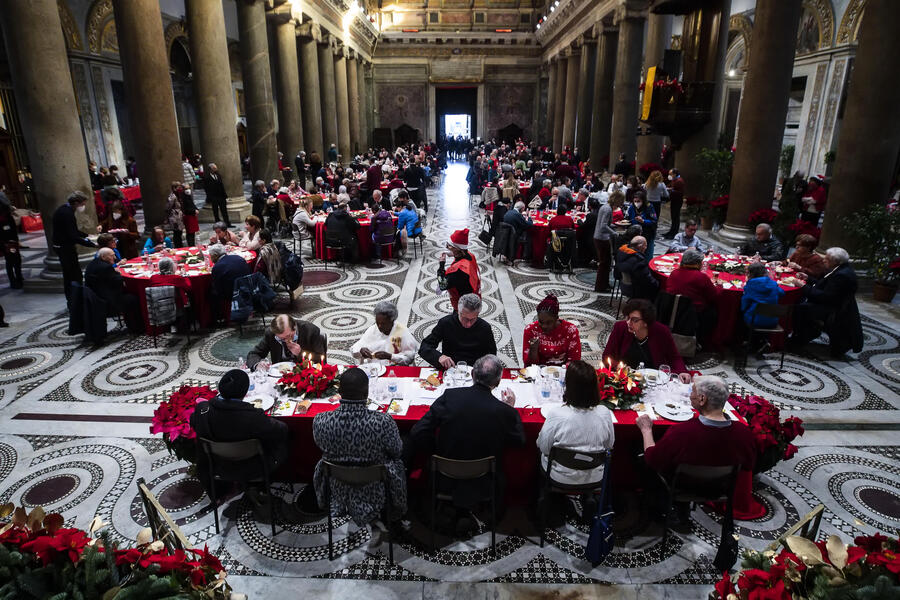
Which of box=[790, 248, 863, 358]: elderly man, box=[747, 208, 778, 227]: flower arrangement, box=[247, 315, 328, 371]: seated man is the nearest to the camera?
box=[247, 315, 328, 371]: seated man

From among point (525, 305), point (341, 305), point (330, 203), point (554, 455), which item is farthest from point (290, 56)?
point (554, 455)

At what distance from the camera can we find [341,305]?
7699 millimetres

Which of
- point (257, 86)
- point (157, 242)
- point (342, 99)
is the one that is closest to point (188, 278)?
point (157, 242)

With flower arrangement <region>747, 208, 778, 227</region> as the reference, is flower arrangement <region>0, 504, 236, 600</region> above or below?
below

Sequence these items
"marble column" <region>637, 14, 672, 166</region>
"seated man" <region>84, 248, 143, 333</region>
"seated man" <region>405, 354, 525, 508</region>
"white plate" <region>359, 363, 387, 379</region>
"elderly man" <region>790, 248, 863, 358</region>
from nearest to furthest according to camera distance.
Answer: "seated man" <region>405, 354, 525, 508</region> < "white plate" <region>359, 363, 387, 379</region> < "elderly man" <region>790, 248, 863, 358</region> < "seated man" <region>84, 248, 143, 333</region> < "marble column" <region>637, 14, 672, 166</region>

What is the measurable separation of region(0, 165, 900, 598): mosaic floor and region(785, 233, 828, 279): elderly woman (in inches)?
34.2

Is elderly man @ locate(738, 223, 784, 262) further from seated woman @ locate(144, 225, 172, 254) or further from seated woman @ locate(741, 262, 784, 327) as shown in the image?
seated woman @ locate(144, 225, 172, 254)

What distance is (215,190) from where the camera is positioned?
1148cm

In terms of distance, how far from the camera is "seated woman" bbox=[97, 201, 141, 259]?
857 cm

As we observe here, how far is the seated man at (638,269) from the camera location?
6.32m

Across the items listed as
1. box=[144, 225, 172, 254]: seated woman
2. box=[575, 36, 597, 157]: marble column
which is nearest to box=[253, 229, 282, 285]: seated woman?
box=[144, 225, 172, 254]: seated woman

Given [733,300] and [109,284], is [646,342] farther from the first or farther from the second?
[109,284]

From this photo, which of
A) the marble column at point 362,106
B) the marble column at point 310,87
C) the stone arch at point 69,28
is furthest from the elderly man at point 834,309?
the marble column at point 362,106

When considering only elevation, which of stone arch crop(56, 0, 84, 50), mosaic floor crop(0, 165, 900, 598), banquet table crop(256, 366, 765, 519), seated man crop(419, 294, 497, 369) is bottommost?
mosaic floor crop(0, 165, 900, 598)
